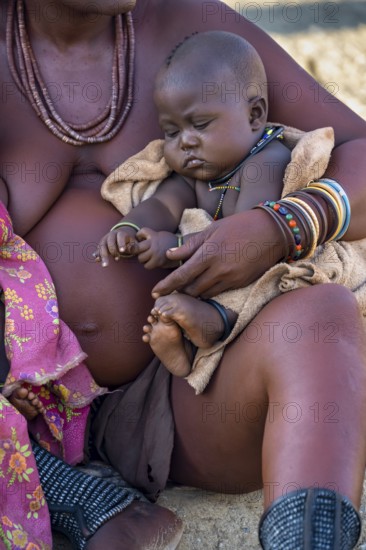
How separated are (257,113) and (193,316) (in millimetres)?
617

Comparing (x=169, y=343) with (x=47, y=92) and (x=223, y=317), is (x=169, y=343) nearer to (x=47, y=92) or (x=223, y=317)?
(x=223, y=317)

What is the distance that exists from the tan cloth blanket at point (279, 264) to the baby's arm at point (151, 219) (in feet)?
0.10

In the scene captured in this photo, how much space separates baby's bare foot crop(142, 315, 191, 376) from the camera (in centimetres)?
200

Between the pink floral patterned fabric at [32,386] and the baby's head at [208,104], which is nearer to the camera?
the pink floral patterned fabric at [32,386]

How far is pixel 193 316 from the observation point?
1983 millimetres

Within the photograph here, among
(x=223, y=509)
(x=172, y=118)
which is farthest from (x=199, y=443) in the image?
(x=172, y=118)

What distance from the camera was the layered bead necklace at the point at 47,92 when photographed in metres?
2.38

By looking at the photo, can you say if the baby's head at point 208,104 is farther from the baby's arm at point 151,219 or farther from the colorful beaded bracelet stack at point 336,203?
the colorful beaded bracelet stack at point 336,203

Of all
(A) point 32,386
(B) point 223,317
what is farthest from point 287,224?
(A) point 32,386

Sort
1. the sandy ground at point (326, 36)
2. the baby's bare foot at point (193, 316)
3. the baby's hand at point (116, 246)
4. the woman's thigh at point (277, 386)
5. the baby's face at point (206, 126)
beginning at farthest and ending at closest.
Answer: the sandy ground at point (326, 36)
the baby's face at point (206, 126)
the baby's hand at point (116, 246)
the baby's bare foot at point (193, 316)
the woman's thigh at point (277, 386)

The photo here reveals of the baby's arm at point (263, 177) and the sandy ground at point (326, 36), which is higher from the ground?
the baby's arm at point (263, 177)

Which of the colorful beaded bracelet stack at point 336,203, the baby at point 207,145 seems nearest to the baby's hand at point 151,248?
the baby at point 207,145

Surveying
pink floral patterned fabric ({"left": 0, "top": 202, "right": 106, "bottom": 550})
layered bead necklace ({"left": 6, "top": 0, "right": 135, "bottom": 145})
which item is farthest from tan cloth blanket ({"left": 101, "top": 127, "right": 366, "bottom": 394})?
pink floral patterned fabric ({"left": 0, "top": 202, "right": 106, "bottom": 550})

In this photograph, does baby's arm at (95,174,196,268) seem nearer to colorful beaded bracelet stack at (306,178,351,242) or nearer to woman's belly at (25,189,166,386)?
woman's belly at (25,189,166,386)
